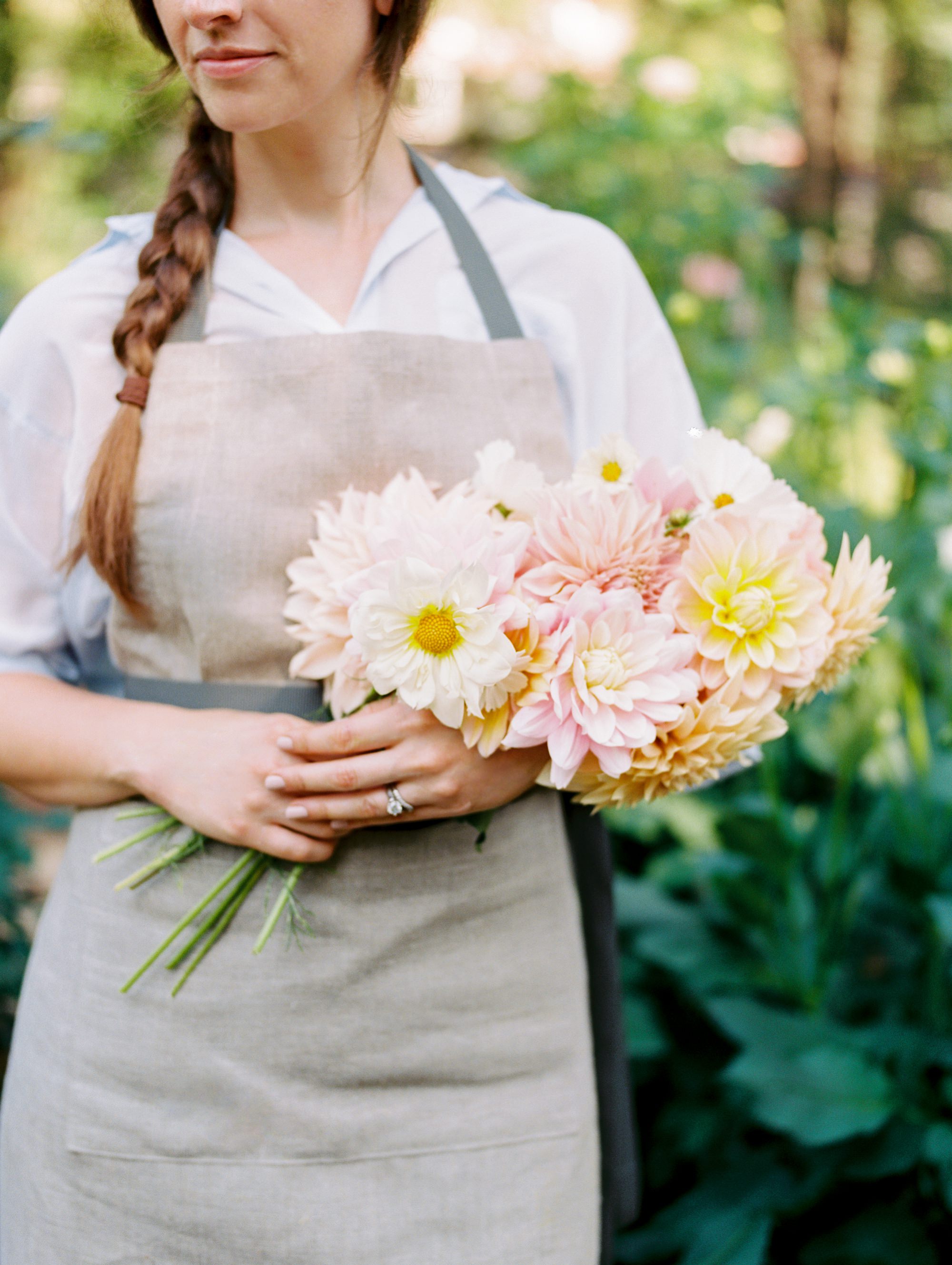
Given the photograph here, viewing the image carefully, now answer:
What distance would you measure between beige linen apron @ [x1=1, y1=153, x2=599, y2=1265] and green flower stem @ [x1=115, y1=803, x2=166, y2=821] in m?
0.05

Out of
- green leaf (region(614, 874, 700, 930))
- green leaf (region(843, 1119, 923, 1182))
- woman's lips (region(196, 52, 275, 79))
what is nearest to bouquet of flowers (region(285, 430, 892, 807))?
woman's lips (region(196, 52, 275, 79))

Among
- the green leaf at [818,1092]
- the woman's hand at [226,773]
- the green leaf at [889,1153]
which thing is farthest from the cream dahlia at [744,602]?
the green leaf at [889,1153]

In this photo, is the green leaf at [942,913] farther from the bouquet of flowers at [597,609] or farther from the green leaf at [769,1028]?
the bouquet of flowers at [597,609]

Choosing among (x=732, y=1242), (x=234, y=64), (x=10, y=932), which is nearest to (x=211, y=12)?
(x=234, y=64)

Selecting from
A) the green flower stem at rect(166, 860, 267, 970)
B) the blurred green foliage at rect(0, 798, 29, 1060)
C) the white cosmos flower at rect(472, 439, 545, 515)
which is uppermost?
the white cosmos flower at rect(472, 439, 545, 515)

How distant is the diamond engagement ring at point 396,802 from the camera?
0.98 m

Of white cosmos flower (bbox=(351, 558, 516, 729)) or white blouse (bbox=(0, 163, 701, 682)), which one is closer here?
white cosmos flower (bbox=(351, 558, 516, 729))

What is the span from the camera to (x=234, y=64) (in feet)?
3.30

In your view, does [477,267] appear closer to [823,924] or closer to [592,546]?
[592,546]

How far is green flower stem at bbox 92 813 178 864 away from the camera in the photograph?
1.07 m

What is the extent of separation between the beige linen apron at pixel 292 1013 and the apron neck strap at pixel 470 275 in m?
0.07

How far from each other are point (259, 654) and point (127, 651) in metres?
0.16

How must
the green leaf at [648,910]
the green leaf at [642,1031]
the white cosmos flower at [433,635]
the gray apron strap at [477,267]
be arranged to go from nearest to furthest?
the white cosmos flower at [433,635] → the gray apron strap at [477,267] → the green leaf at [642,1031] → the green leaf at [648,910]

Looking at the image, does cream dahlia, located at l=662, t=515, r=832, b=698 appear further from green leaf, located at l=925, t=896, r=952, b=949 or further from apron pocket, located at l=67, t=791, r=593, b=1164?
green leaf, located at l=925, t=896, r=952, b=949
